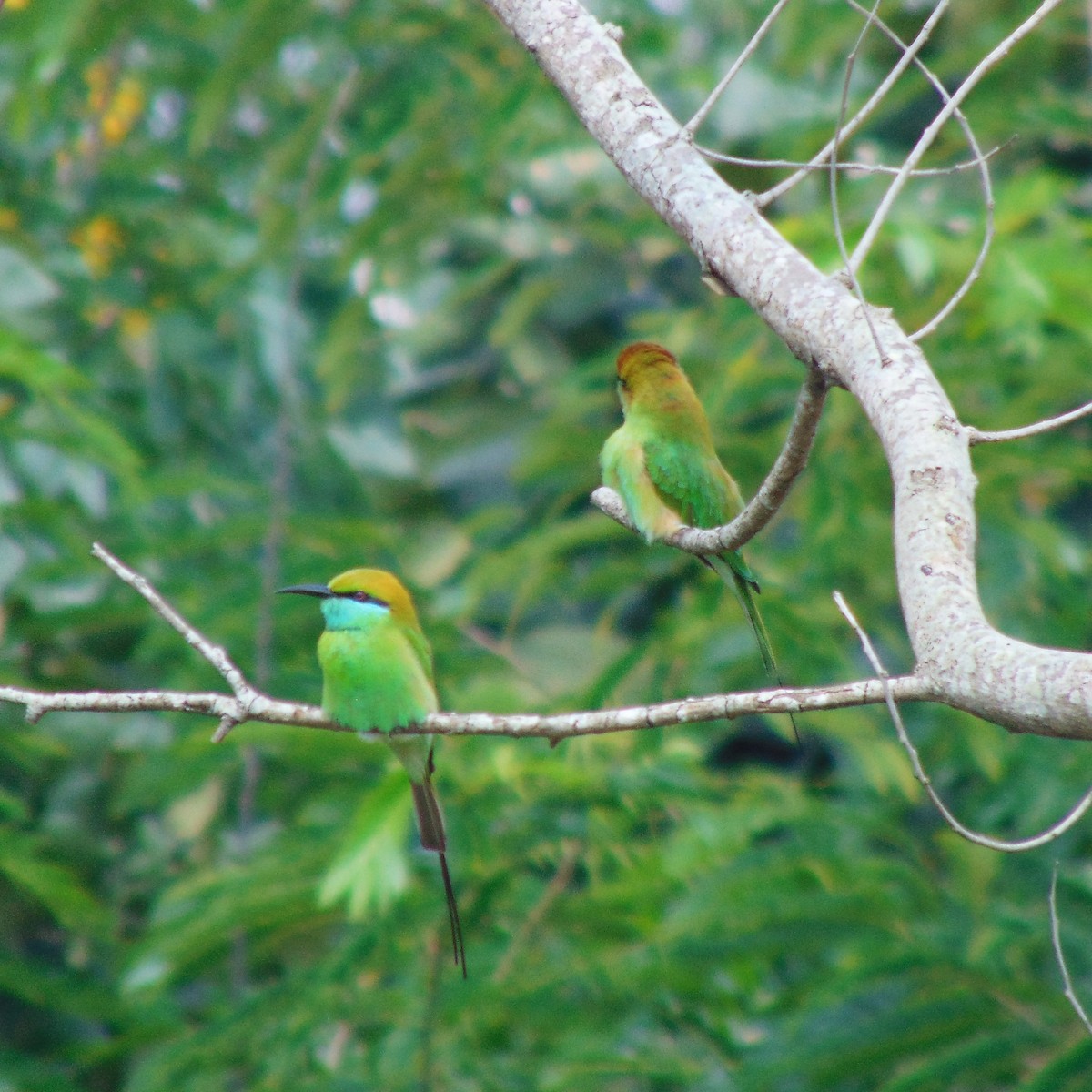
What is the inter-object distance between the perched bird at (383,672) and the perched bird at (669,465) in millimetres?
515

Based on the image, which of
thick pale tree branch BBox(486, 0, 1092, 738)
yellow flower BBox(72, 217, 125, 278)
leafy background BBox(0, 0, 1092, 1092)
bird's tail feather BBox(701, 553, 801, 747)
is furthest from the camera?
yellow flower BBox(72, 217, 125, 278)

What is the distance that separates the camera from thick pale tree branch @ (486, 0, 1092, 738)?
3.44 ft

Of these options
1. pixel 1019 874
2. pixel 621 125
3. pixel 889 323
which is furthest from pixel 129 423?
pixel 889 323

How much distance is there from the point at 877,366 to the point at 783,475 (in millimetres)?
143

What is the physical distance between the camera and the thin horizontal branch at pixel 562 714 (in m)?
1.24

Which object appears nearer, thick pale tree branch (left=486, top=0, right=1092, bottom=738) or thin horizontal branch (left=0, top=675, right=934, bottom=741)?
thick pale tree branch (left=486, top=0, right=1092, bottom=738)

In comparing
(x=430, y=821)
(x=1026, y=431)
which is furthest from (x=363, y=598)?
(x=1026, y=431)

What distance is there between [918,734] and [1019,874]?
0.88 m

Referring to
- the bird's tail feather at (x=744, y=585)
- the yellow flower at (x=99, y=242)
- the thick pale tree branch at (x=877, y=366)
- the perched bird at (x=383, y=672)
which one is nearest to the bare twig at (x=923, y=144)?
the thick pale tree branch at (x=877, y=366)

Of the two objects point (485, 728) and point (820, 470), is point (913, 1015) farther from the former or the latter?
point (485, 728)

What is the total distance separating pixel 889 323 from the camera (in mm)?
1433

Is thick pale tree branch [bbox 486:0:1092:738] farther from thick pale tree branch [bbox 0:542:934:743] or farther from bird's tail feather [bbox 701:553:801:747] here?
bird's tail feather [bbox 701:553:801:747]

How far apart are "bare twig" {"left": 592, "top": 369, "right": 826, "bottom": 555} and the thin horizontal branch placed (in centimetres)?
19

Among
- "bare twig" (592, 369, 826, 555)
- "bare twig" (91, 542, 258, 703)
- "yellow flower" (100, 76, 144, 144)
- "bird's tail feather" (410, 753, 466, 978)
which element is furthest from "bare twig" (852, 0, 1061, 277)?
"yellow flower" (100, 76, 144, 144)
